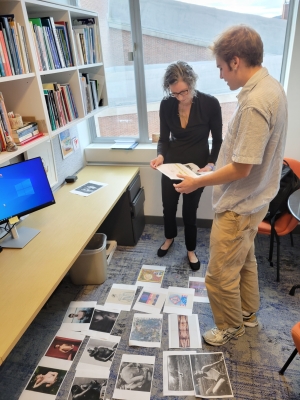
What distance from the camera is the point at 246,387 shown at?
1559 mm

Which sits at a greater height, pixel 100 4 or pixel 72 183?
pixel 100 4

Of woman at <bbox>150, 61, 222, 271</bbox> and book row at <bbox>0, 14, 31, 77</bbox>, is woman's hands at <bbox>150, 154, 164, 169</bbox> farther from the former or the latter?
book row at <bbox>0, 14, 31, 77</bbox>

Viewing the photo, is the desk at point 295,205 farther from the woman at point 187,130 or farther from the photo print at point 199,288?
the photo print at point 199,288

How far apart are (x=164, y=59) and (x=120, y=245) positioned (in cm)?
165

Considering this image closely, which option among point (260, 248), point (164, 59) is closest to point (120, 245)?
point (260, 248)

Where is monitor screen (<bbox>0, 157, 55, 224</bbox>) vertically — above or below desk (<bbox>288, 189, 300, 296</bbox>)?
above

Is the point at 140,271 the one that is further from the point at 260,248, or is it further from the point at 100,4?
the point at 100,4

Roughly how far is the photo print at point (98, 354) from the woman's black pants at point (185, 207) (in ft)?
3.10

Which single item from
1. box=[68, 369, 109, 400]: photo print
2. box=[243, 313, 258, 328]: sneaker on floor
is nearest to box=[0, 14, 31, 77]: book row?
box=[68, 369, 109, 400]: photo print

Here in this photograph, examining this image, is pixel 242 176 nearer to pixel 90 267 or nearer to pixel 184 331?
pixel 184 331

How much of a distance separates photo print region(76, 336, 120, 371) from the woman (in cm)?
87

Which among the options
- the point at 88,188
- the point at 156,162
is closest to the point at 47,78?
the point at 88,188

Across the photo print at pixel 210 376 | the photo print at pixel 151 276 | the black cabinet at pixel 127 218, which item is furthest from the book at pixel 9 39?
the photo print at pixel 210 376

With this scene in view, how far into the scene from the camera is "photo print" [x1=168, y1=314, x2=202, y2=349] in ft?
5.90
